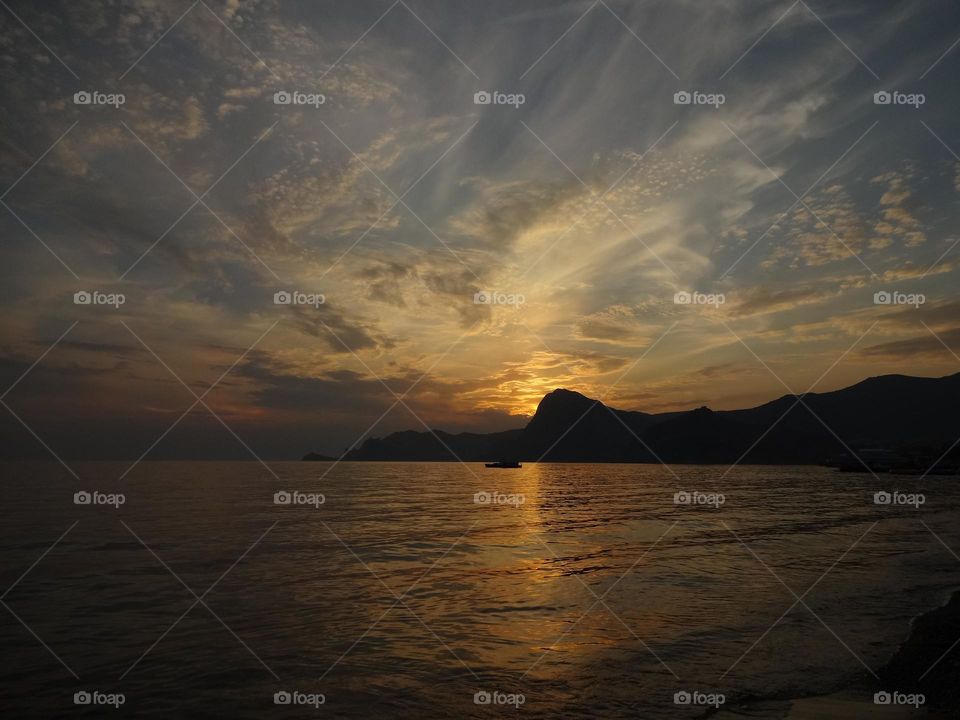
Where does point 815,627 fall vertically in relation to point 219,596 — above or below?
below

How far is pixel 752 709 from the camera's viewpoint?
1100cm

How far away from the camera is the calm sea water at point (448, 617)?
12352 millimetres

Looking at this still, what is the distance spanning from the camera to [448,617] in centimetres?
1823

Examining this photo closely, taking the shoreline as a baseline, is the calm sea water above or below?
above

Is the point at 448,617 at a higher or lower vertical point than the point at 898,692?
higher

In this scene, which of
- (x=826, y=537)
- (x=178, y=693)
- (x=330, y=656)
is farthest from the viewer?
(x=826, y=537)

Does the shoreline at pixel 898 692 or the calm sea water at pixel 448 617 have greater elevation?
the calm sea water at pixel 448 617

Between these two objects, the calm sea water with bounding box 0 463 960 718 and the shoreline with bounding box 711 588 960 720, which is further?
the calm sea water with bounding box 0 463 960 718

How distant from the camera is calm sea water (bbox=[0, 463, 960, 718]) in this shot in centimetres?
1235

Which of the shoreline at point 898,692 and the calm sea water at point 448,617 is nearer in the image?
the shoreline at point 898,692

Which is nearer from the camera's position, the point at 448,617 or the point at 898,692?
the point at 898,692

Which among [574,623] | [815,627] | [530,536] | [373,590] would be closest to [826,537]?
[530,536]

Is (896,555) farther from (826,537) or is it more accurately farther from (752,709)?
(752,709)

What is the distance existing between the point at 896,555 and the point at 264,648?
30.4m
